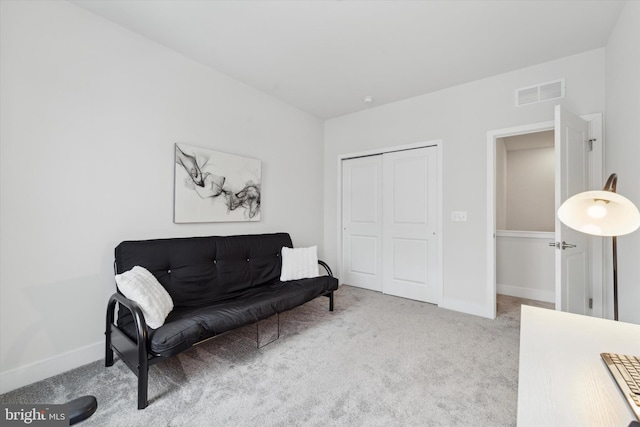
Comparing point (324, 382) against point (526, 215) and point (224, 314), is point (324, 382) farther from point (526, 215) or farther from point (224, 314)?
point (526, 215)

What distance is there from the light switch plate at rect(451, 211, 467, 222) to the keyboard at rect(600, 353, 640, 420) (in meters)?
2.46

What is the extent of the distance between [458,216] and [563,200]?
44.5 inches

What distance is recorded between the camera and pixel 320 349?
2348 millimetres

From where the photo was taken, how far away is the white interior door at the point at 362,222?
4.06m

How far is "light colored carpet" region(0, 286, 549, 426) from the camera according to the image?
5.18 ft

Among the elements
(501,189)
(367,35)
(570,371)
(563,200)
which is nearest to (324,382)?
(570,371)

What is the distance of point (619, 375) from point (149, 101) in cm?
322

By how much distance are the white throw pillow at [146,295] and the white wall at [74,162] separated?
1.73ft

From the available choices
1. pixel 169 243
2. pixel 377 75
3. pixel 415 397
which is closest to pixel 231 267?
pixel 169 243

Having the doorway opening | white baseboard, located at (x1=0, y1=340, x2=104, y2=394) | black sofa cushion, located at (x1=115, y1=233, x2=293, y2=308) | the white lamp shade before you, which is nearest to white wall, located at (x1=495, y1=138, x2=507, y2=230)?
the doorway opening

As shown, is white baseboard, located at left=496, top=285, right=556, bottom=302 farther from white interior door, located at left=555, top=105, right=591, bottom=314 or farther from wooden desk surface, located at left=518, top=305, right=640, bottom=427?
wooden desk surface, located at left=518, top=305, right=640, bottom=427

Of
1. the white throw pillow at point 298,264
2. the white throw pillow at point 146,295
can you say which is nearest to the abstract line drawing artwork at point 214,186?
the white throw pillow at point 298,264

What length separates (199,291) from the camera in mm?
2432

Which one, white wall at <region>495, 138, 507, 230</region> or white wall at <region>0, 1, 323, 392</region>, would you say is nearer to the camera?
white wall at <region>0, 1, 323, 392</region>
